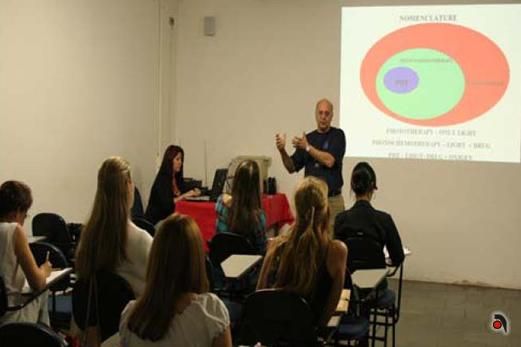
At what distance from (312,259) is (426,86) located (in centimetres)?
399

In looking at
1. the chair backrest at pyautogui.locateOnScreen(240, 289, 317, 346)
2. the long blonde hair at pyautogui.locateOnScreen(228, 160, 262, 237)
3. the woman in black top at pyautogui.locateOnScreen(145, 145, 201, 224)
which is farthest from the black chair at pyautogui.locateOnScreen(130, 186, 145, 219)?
the chair backrest at pyautogui.locateOnScreen(240, 289, 317, 346)

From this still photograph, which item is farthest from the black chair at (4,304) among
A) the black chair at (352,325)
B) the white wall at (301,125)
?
the white wall at (301,125)

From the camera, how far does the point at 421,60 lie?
6383mm

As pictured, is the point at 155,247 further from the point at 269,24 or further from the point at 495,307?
the point at 269,24

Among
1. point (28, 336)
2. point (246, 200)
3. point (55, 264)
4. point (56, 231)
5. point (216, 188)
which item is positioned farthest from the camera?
point (216, 188)

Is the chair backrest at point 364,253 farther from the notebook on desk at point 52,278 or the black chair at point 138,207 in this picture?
the black chair at point 138,207

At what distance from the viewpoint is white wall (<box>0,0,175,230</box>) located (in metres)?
4.69

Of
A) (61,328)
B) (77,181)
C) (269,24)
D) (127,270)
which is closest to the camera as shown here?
(127,270)

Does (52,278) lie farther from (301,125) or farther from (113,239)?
(301,125)

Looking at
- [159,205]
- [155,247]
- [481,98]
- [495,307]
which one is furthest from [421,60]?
[155,247]

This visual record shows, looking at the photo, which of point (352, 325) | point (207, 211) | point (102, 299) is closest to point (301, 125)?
point (207, 211)

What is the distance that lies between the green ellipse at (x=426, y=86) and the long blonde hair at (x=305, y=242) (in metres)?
3.73

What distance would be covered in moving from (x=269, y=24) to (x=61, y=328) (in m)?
4.13

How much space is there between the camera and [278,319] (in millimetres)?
2652
